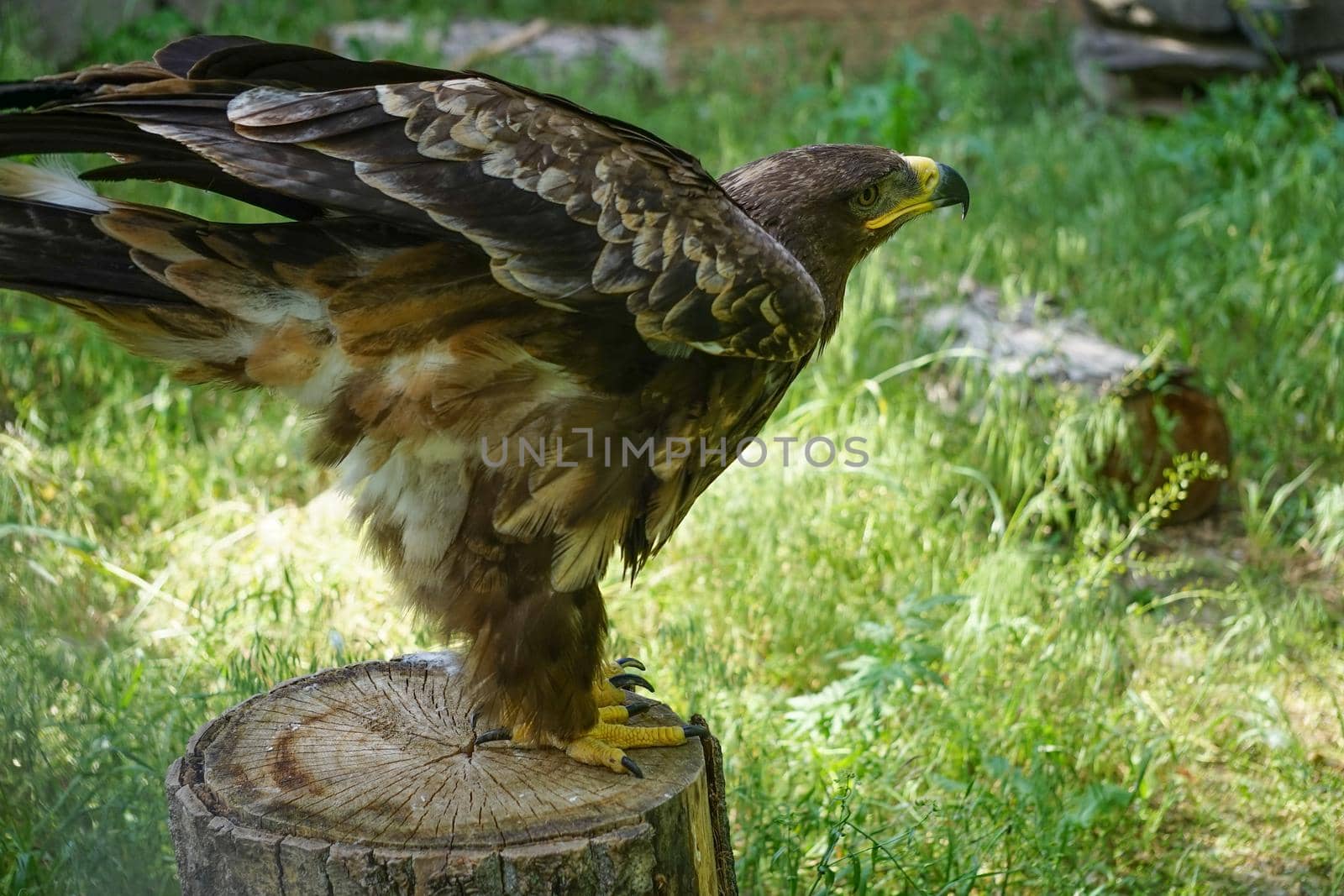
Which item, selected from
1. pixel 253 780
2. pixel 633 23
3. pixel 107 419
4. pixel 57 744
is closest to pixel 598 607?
pixel 253 780

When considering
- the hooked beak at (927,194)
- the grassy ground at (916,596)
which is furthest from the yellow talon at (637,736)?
the hooked beak at (927,194)

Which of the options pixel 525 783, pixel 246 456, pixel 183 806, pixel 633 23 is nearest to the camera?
pixel 183 806

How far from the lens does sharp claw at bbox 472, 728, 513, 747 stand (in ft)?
8.09

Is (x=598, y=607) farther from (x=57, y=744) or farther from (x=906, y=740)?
(x=57, y=744)

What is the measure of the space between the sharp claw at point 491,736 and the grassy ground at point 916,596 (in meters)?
0.64

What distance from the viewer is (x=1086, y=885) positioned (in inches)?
119

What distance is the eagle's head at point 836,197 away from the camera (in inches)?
104

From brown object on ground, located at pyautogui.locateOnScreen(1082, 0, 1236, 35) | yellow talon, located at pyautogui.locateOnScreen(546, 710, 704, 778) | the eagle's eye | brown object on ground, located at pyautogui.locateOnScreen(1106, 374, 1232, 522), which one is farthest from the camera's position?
brown object on ground, located at pyautogui.locateOnScreen(1082, 0, 1236, 35)

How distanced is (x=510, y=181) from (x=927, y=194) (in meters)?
1.02

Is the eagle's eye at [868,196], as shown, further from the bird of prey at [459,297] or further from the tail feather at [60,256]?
the tail feather at [60,256]

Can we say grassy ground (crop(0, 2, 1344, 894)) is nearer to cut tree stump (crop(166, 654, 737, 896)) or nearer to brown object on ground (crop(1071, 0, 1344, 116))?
cut tree stump (crop(166, 654, 737, 896))

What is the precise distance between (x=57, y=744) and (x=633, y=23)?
8620 mm

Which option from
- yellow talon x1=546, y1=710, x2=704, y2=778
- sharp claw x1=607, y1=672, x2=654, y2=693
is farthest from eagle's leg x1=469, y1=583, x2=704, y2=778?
sharp claw x1=607, y1=672, x2=654, y2=693

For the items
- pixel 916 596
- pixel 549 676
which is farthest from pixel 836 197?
pixel 916 596
